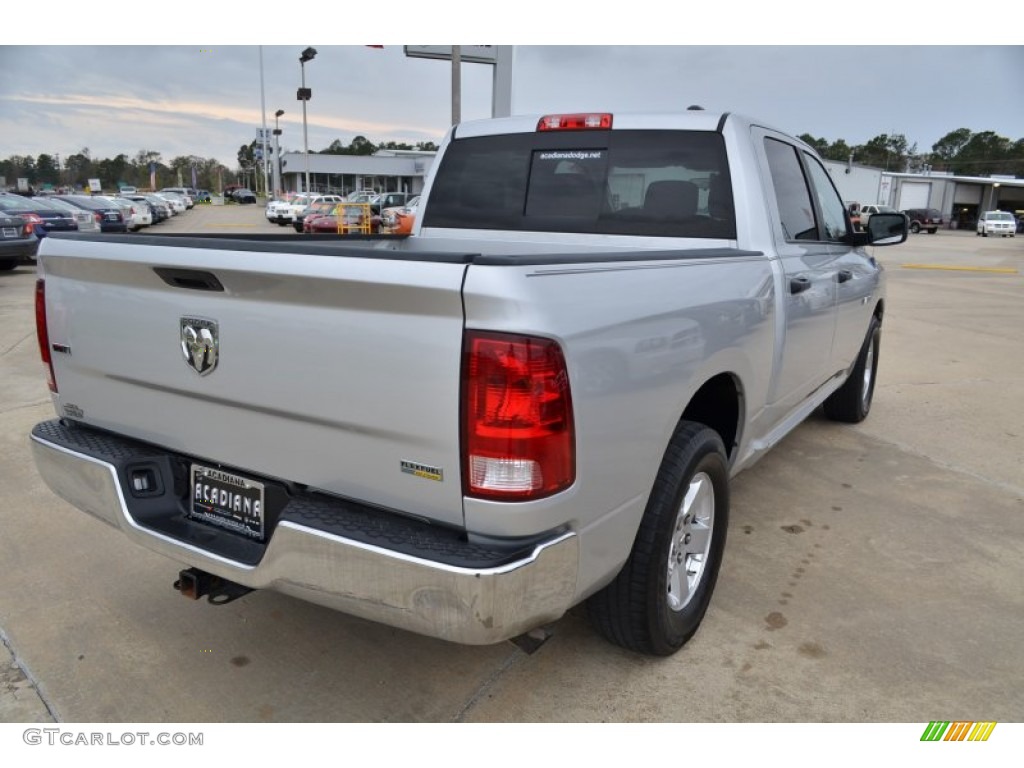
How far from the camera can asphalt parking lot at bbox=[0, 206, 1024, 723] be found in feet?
8.27

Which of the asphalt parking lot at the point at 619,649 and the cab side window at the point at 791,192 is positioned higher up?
the cab side window at the point at 791,192

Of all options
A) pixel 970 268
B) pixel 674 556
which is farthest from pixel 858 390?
pixel 970 268

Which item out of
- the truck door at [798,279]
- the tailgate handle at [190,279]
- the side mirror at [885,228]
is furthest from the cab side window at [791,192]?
the tailgate handle at [190,279]

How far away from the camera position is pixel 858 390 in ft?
18.6

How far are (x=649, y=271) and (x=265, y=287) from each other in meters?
1.12

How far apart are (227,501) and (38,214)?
53.4 feet

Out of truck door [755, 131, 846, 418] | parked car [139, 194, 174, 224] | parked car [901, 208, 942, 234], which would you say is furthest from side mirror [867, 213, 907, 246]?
parked car [901, 208, 942, 234]

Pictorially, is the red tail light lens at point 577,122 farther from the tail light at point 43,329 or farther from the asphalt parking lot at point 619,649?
the tail light at point 43,329

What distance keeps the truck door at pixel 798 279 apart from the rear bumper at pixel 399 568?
186 cm

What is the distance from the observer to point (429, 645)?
2.85 m

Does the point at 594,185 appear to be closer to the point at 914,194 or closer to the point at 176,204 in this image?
the point at 176,204

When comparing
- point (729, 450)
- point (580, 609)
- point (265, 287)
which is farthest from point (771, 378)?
point (265, 287)

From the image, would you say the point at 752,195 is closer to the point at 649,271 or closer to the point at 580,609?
the point at 649,271

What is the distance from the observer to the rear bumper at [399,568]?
1860 mm
